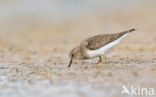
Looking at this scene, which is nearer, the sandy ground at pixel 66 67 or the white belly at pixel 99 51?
the sandy ground at pixel 66 67

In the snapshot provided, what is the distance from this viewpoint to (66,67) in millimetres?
10734

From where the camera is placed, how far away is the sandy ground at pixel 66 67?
25.7 feet

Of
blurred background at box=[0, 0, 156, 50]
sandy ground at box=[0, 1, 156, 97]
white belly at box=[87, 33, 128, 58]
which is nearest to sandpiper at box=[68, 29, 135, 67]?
white belly at box=[87, 33, 128, 58]

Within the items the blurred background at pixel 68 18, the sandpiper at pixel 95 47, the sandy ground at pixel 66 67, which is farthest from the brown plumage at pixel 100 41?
the blurred background at pixel 68 18

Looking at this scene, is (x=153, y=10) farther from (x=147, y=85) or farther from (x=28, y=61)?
(x=147, y=85)

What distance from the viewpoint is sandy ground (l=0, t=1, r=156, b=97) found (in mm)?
7848

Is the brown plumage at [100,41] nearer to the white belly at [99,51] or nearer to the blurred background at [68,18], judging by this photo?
the white belly at [99,51]

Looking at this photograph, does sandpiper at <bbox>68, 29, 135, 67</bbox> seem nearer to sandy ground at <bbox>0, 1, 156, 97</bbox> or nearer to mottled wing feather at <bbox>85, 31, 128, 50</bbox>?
mottled wing feather at <bbox>85, 31, 128, 50</bbox>

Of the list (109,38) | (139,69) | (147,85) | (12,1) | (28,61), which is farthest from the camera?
(12,1)

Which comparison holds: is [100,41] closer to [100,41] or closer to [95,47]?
[100,41]

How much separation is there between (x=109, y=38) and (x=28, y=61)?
110 inches

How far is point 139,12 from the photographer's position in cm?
2556

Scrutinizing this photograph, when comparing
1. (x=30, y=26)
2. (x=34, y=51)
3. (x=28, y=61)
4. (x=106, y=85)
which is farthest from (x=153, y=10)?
(x=106, y=85)

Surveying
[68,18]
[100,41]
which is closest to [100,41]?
[100,41]
